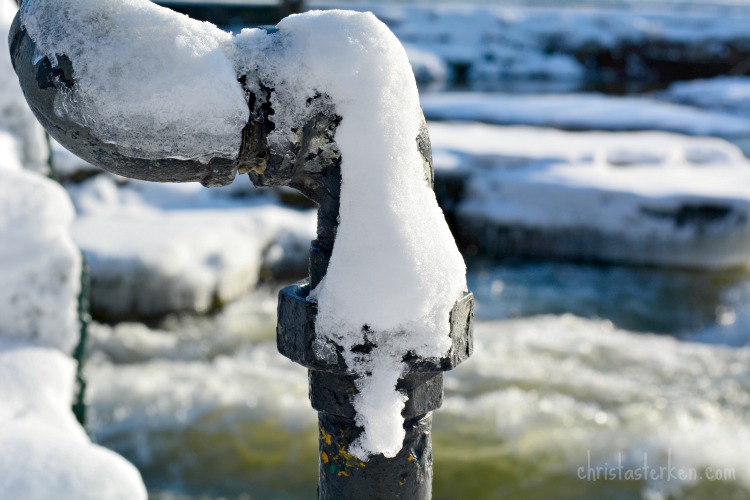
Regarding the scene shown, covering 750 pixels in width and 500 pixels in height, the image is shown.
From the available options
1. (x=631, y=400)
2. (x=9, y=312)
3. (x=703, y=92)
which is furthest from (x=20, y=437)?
(x=703, y=92)

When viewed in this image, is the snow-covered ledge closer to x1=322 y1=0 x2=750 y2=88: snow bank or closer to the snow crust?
the snow crust

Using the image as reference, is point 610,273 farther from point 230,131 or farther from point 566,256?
point 230,131

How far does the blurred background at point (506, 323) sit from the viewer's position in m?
4.14

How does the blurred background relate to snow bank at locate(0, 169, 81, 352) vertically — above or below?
below

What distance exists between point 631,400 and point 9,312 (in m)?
3.62

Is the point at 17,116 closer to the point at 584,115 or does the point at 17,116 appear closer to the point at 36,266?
the point at 36,266

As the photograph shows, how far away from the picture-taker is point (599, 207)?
7.50 meters

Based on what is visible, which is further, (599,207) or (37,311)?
(599,207)

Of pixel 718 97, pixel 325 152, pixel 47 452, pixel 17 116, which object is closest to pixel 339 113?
pixel 325 152

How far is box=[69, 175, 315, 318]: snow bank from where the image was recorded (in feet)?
18.2

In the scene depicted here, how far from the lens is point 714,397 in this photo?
477cm

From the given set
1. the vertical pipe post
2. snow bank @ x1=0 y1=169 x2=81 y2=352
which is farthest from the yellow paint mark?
snow bank @ x1=0 y1=169 x2=81 y2=352

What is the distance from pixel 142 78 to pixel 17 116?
1.60m

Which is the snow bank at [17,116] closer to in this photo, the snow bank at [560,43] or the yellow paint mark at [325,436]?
the yellow paint mark at [325,436]
